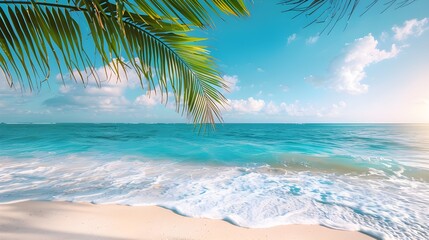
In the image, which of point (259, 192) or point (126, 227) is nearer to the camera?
point (126, 227)

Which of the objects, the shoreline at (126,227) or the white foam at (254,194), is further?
the white foam at (254,194)

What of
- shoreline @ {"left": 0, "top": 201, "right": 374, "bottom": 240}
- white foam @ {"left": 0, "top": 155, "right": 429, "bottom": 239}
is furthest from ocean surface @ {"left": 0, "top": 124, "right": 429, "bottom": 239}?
shoreline @ {"left": 0, "top": 201, "right": 374, "bottom": 240}

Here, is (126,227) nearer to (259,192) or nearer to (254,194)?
(254,194)

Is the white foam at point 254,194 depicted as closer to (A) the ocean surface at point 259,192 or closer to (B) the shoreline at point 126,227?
(A) the ocean surface at point 259,192

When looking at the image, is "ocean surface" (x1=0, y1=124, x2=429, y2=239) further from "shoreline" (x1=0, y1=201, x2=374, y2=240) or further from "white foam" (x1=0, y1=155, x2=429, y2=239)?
"shoreline" (x1=0, y1=201, x2=374, y2=240)

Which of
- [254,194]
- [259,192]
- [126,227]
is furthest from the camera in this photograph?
[259,192]

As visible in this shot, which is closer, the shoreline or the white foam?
the shoreline

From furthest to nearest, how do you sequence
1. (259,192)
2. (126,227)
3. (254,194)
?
(259,192) < (254,194) < (126,227)

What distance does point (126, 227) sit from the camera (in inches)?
147

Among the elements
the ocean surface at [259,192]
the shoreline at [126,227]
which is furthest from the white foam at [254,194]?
the shoreline at [126,227]

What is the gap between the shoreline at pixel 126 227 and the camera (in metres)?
3.48

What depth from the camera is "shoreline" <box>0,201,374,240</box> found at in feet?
11.4

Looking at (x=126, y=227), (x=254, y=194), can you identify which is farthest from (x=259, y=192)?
(x=126, y=227)

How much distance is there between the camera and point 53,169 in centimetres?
837
